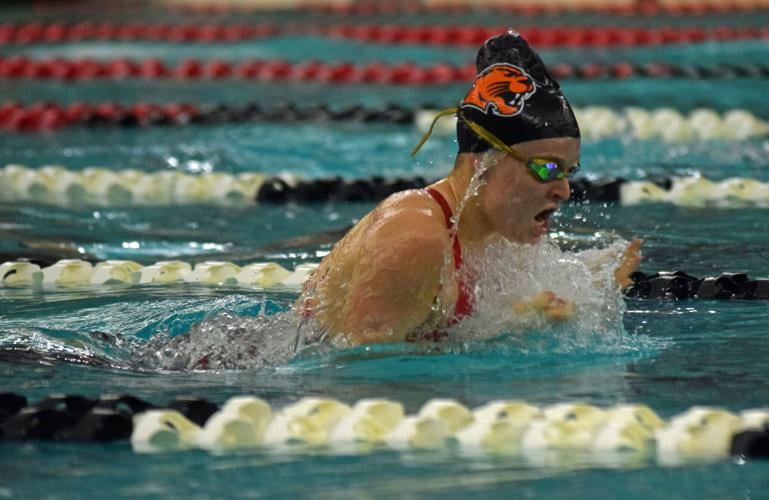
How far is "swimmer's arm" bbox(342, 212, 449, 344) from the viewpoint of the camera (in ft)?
10.3

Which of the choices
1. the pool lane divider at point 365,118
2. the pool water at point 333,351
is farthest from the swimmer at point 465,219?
the pool lane divider at point 365,118

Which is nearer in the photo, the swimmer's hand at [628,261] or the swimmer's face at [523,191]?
the swimmer's face at [523,191]

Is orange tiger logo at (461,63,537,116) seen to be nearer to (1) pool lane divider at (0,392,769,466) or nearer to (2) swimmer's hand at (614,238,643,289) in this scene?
(2) swimmer's hand at (614,238,643,289)

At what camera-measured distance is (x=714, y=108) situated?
809 cm

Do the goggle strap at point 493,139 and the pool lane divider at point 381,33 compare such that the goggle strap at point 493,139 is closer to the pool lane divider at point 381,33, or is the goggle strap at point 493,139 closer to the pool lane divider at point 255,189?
the pool lane divider at point 255,189

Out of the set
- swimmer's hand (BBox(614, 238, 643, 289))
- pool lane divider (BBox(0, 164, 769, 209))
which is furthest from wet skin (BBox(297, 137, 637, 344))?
pool lane divider (BBox(0, 164, 769, 209))

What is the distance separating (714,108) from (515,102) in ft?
16.6

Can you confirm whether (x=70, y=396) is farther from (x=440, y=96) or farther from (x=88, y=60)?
(x=88, y=60)

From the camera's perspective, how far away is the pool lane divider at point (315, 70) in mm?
8812

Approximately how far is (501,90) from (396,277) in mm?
551

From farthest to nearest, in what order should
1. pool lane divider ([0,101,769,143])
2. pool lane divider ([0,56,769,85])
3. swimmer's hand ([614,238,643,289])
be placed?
pool lane divider ([0,56,769,85]) < pool lane divider ([0,101,769,143]) < swimmer's hand ([614,238,643,289])

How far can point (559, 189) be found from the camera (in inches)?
128

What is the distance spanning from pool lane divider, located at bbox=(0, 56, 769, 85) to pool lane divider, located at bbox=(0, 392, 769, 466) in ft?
19.8

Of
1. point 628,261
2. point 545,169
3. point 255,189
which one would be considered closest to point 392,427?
point 545,169
